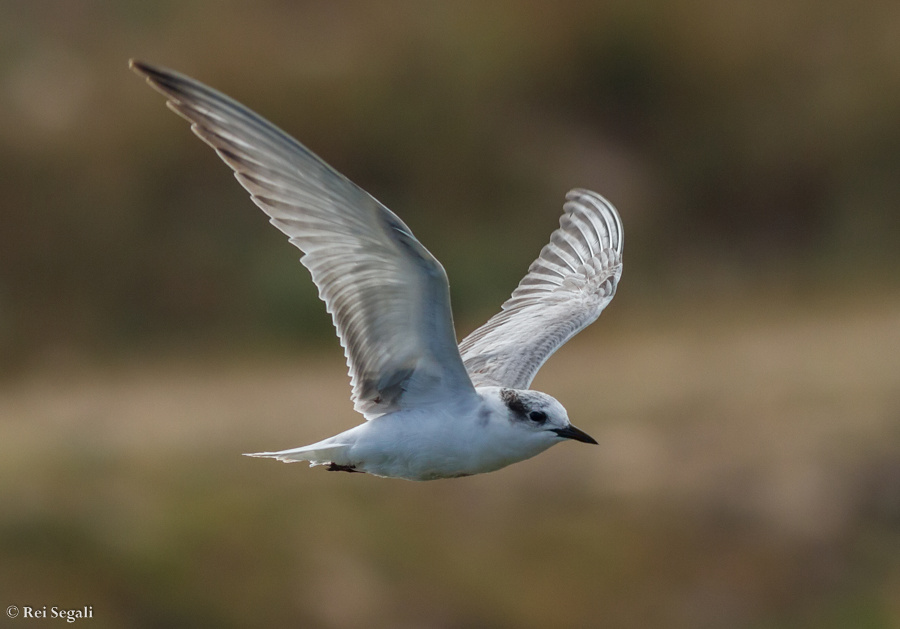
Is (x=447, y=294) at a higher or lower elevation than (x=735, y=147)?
lower

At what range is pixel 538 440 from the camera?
5859 mm

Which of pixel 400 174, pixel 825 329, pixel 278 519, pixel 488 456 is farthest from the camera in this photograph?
pixel 825 329

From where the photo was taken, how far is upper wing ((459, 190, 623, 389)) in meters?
6.84

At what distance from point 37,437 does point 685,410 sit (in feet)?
22.6

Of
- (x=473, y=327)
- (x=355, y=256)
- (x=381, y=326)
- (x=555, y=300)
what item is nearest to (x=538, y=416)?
(x=381, y=326)

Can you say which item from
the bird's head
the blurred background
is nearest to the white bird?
the bird's head

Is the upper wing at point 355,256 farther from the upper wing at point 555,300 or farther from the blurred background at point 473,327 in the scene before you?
the blurred background at point 473,327

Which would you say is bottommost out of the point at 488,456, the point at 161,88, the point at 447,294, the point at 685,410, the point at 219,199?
the point at 488,456

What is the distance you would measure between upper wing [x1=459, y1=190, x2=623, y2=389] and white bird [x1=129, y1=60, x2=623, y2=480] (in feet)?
0.18

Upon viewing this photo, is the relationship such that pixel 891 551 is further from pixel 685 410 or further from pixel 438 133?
pixel 438 133

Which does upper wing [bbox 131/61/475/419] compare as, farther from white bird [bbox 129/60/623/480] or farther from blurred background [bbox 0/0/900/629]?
blurred background [bbox 0/0/900/629]

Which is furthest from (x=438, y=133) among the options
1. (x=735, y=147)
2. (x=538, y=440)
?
(x=538, y=440)

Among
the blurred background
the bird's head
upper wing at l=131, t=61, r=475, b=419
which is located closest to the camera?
upper wing at l=131, t=61, r=475, b=419

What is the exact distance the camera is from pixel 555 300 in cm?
772
